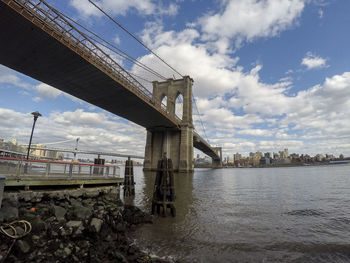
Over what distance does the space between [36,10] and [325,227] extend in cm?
2503

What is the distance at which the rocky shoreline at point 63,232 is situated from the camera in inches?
183

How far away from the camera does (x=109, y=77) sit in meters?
26.5

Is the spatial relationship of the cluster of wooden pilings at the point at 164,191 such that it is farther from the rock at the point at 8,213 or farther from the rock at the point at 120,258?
the rock at the point at 8,213

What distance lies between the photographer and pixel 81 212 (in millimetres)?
6527

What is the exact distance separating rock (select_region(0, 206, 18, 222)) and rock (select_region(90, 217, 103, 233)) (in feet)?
6.68

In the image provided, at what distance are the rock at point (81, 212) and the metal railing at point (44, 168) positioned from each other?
1.94 metres

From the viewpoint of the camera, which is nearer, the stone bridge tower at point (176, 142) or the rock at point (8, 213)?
the rock at point (8, 213)

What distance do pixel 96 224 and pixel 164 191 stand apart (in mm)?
4790

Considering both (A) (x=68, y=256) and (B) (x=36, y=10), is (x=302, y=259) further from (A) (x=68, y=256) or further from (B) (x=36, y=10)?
(B) (x=36, y=10)

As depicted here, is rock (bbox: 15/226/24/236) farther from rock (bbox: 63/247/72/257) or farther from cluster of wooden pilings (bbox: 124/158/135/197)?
cluster of wooden pilings (bbox: 124/158/135/197)

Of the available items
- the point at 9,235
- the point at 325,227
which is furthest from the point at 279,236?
the point at 9,235

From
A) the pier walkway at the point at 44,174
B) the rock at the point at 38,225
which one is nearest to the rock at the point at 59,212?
the rock at the point at 38,225

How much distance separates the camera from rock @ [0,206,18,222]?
4.97m

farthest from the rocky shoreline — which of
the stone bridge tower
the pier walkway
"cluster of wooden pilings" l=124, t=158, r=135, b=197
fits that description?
the stone bridge tower
